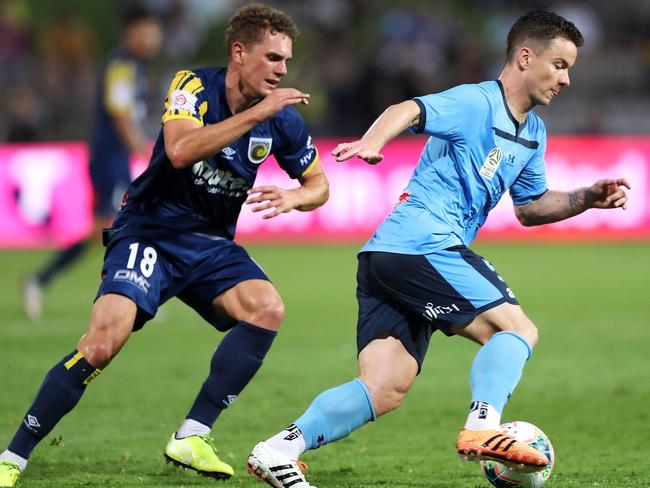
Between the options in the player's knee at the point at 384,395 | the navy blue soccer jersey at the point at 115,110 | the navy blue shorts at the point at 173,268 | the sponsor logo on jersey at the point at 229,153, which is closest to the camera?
the player's knee at the point at 384,395

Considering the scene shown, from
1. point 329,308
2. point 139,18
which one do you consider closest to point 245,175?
point 139,18

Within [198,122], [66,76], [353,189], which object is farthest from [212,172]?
[66,76]

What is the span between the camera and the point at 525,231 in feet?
57.4

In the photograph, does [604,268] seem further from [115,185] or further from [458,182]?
[458,182]

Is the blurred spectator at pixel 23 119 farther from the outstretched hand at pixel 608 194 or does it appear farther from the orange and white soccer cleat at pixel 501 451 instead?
the orange and white soccer cleat at pixel 501 451

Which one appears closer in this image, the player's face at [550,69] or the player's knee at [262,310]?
the player's face at [550,69]

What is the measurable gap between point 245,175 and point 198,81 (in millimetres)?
505

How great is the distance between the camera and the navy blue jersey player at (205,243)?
5324mm

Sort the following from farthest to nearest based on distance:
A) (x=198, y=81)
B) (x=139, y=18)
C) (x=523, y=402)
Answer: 1. (x=139, y=18)
2. (x=523, y=402)
3. (x=198, y=81)

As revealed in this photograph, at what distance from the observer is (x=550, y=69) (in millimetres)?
5242

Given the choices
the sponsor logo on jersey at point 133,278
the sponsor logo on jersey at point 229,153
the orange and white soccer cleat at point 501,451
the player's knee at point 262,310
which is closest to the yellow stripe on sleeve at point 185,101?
the sponsor logo on jersey at point 229,153

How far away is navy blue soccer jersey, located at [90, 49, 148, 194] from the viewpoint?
10766mm

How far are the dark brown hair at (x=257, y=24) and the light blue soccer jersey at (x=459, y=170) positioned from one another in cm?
87

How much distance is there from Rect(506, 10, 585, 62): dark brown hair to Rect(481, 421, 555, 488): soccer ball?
5.49 feet
